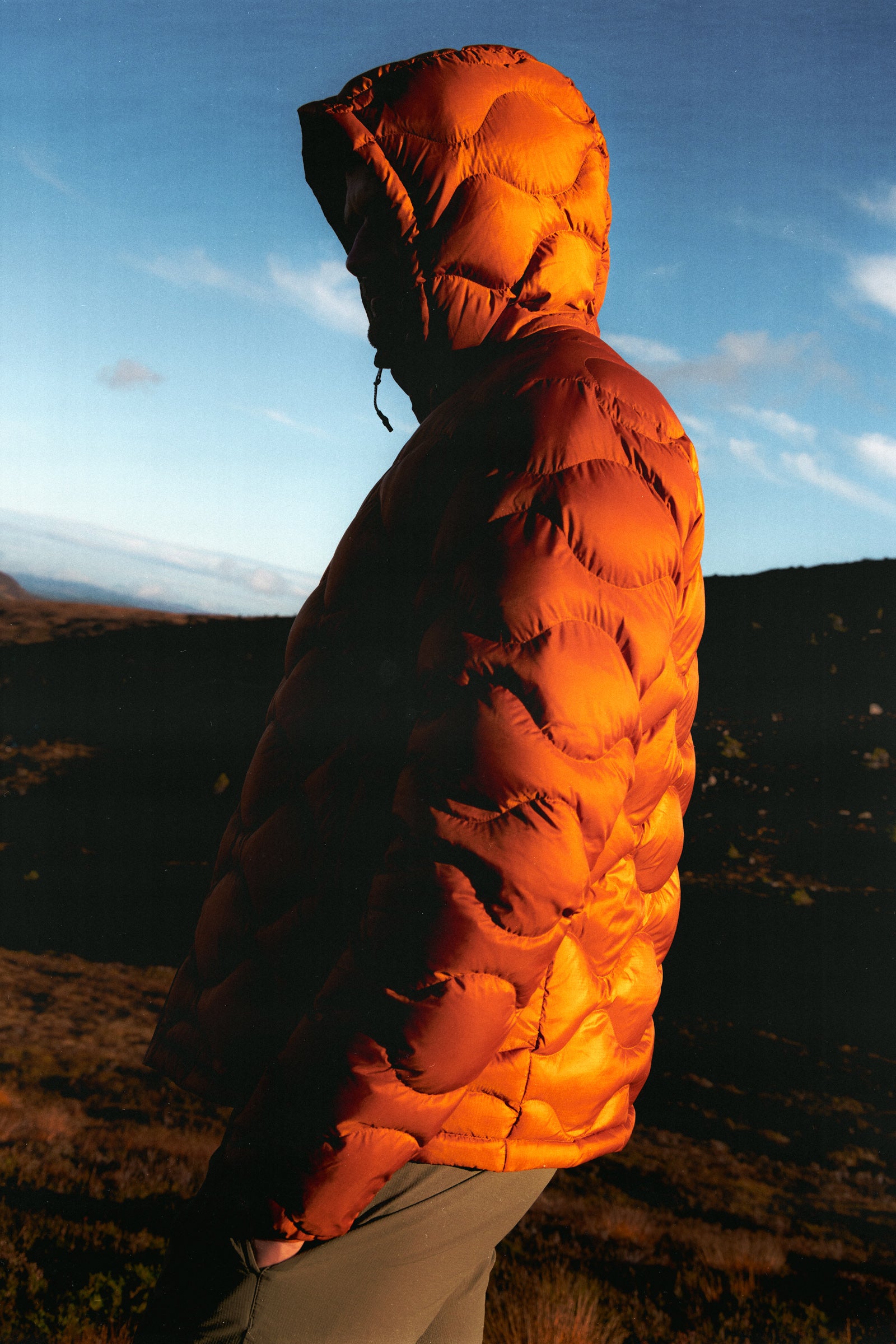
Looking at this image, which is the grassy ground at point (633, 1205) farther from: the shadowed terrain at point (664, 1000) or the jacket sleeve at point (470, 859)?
the jacket sleeve at point (470, 859)

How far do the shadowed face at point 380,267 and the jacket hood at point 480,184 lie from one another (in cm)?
2

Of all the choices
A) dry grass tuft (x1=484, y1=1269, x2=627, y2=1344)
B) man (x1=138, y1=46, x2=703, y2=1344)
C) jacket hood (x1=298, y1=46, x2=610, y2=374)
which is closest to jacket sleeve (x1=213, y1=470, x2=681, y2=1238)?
man (x1=138, y1=46, x2=703, y2=1344)

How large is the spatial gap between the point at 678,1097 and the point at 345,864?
9.68 feet

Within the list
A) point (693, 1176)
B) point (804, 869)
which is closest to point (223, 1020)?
point (693, 1176)

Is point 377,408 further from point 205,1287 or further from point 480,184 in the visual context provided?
point 205,1287

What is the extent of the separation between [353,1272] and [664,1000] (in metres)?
3.26

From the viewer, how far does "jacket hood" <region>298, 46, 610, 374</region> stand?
3.48 ft

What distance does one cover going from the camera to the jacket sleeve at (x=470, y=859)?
74 cm

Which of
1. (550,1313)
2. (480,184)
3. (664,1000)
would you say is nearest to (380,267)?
(480,184)

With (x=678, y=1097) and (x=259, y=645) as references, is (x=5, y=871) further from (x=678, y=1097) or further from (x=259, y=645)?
(x=678, y=1097)

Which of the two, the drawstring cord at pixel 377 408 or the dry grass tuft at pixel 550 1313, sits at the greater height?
the drawstring cord at pixel 377 408

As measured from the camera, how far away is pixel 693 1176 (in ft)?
9.03

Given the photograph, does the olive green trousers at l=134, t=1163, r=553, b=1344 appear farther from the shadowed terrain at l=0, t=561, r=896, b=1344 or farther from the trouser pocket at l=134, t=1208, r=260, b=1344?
the shadowed terrain at l=0, t=561, r=896, b=1344

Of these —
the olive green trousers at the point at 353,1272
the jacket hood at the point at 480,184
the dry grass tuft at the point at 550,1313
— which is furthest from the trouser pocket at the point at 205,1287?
the dry grass tuft at the point at 550,1313
